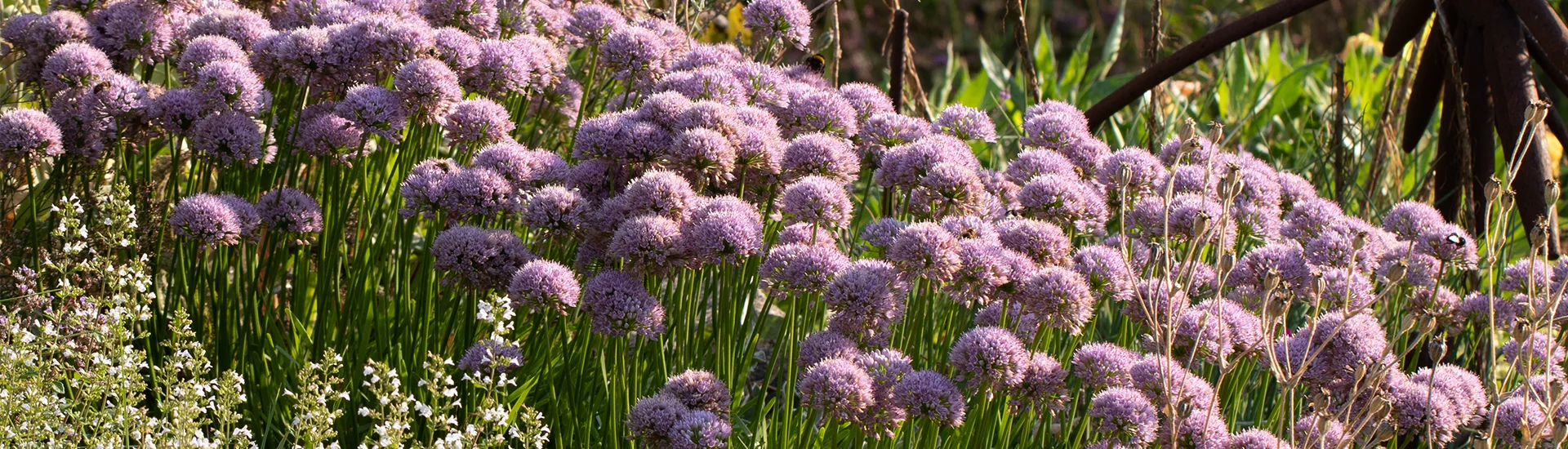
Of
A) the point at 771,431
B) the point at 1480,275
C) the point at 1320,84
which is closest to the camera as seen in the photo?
the point at 771,431

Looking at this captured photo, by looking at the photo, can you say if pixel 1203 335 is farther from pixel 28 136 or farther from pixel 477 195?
pixel 28 136

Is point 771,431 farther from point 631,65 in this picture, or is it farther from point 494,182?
point 631,65

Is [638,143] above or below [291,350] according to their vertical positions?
above

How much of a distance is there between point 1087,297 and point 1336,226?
0.66 metres

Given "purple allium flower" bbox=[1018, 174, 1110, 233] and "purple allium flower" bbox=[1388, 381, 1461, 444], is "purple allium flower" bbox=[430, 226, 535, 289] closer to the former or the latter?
"purple allium flower" bbox=[1018, 174, 1110, 233]

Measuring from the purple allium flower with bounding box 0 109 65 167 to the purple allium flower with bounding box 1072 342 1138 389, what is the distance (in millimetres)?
1787

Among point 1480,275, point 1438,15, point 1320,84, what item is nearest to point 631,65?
point 1438,15

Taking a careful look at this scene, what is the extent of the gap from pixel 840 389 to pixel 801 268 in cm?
23

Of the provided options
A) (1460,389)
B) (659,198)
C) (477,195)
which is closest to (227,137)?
(477,195)

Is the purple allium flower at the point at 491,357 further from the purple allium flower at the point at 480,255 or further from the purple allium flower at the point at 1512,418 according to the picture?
the purple allium flower at the point at 1512,418

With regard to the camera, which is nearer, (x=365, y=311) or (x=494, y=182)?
(x=494, y=182)

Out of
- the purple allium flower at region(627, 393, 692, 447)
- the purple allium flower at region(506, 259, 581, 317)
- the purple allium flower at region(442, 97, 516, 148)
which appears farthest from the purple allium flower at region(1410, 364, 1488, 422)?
the purple allium flower at region(442, 97, 516, 148)

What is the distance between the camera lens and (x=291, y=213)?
2334mm

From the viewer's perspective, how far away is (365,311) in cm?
254
